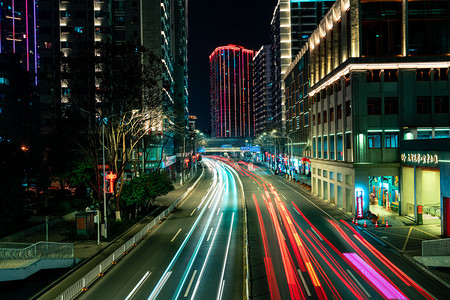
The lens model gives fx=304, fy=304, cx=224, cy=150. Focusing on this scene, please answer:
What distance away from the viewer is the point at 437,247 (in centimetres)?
1870

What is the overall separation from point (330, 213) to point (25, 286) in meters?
29.1

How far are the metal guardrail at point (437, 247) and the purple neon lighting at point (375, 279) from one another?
406cm

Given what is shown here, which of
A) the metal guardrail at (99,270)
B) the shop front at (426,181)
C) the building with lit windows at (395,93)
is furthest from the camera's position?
the building with lit windows at (395,93)

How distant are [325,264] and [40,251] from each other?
17096 mm

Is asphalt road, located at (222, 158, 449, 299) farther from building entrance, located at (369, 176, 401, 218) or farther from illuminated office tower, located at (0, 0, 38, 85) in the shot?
illuminated office tower, located at (0, 0, 38, 85)

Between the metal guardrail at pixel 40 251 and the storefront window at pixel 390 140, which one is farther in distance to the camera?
the storefront window at pixel 390 140

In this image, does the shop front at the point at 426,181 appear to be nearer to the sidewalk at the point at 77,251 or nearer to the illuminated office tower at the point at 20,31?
the sidewalk at the point at 77,251

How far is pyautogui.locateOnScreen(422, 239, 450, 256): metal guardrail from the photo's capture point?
61.1 ft

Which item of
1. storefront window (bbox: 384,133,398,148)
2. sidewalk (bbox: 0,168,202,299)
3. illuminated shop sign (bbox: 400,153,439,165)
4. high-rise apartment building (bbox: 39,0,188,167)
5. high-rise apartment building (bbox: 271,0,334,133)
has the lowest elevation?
sidewalk (bbox: 0,168,202,299)

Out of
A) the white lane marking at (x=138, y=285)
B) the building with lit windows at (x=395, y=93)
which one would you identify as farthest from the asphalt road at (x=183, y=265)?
the building with lit windows at (x=395, y=93)

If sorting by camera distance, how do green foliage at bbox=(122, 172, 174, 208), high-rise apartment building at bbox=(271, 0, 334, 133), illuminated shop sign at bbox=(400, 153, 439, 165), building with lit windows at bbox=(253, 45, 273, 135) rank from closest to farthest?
illuminated shop sign at bbox=(400, 153, 439, 165)
green foliage at bbox=(122, 172, 174, 208)
high-rise apartment building at bbox=(271, 0, 334, 133)
building with lit windows at bbox=(253, 45, 273, 135)

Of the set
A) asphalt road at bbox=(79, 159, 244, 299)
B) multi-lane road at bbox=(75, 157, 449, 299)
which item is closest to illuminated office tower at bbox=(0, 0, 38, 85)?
asphalt road at bbox=(79, 159, 244, 299)

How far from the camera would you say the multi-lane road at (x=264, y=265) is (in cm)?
1484

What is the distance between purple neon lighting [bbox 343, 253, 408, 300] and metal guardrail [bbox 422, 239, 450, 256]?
13.3 feet
